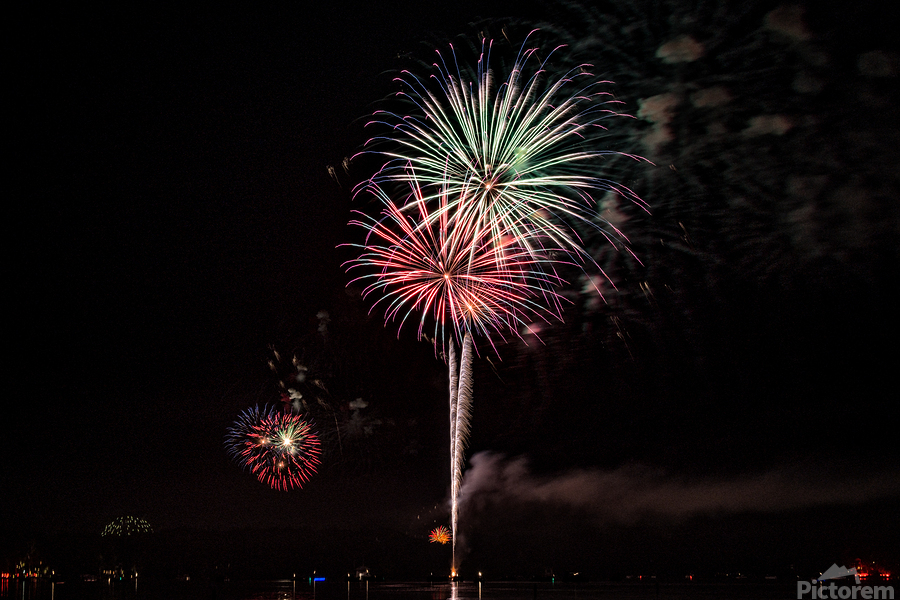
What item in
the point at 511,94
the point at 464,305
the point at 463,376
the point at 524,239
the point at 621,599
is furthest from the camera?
the point at 621,599

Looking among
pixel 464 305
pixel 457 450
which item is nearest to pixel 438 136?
pixel 464 305

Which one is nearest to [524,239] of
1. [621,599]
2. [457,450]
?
[457,450]

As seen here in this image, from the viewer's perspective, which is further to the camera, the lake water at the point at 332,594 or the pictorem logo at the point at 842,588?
the lake water at the point at 332,594

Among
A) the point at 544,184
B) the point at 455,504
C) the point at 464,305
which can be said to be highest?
the point at 544,184

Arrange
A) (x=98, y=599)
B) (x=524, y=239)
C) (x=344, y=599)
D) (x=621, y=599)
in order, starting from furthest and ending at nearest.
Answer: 1. (x=621, y=599)
2. (x=344, y=599)
3. (x=98, y=599)
4. (x=524, y=239)

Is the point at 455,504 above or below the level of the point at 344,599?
above

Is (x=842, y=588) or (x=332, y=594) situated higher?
(x=332, y=594)

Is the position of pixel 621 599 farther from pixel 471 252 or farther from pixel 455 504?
pixel 471 252

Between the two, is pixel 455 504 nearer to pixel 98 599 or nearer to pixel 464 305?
pixel 464 305

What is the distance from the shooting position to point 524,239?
27656mm

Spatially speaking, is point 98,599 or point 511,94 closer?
point 511,94

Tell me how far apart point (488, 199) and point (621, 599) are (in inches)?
2702

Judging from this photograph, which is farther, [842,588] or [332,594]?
[842,588]

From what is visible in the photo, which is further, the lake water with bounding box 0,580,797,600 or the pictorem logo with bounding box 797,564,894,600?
the lake water with bounding box 0,580,797,600
